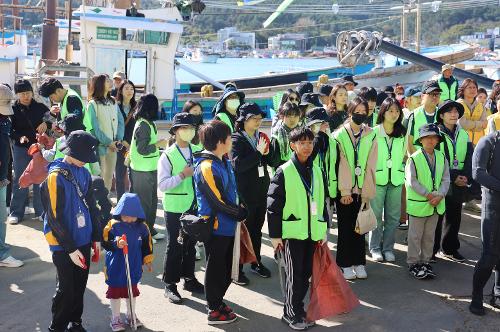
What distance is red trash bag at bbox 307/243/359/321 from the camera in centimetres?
493

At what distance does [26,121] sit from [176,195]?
3128 mm

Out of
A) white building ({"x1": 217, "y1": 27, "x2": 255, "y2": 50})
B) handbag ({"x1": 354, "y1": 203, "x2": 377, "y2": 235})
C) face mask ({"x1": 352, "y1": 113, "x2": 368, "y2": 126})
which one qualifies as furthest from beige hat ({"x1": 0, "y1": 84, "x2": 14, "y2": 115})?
white building ({"x1": 217, "y1": 27, "x2": 255, "y2": 50})

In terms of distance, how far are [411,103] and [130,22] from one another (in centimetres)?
697

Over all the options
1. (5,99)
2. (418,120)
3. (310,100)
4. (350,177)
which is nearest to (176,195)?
(350,177)

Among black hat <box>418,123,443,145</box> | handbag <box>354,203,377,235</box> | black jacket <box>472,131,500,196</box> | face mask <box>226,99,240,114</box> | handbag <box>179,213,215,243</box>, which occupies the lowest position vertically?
handbag <box>354,203,377,235</box>

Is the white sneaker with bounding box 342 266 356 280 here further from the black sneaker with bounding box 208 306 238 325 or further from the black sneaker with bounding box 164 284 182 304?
the black sneaker with bounding box 164 284 182 304

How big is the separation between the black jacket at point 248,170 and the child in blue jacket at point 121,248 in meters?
1.28

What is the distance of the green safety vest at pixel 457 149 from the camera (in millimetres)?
6449

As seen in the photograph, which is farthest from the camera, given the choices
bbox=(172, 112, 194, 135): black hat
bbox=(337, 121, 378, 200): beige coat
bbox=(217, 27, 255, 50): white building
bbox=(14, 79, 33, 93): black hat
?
bbox=(217, 27, 255, 50): white building

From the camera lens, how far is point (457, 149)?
652 centimetres

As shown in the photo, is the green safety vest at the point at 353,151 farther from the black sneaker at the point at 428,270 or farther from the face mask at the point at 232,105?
the face mask at the point at 232,105

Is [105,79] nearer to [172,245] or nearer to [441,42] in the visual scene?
[172,245]

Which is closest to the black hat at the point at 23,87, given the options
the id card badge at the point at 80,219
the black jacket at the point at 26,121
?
the black jacket at the point at 26,121

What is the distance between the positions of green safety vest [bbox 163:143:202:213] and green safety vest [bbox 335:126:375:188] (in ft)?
5.05
